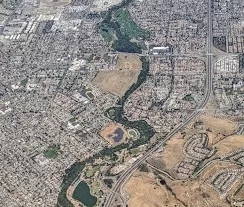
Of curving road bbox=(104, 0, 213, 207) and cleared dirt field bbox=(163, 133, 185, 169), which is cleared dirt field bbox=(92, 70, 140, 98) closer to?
curving road bbox=(104, 0, 213, 207)

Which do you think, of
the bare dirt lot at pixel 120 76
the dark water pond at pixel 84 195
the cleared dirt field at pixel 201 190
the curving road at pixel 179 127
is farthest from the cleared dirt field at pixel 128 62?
the cleared dirt field at pixel 201 190

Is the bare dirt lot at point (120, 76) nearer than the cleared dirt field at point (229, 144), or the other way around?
the cleared dirt field at point (229, 144)

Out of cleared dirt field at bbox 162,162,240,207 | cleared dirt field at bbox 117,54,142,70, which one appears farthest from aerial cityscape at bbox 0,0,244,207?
cleared dirt field at bbox 117,54,142,70

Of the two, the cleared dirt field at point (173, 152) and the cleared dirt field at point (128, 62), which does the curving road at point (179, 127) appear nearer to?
the cleared dirt field at point (173, 152)

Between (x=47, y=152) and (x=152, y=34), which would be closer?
(x=47, y=152)

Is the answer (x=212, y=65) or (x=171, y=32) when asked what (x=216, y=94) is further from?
(x=171, y=32)

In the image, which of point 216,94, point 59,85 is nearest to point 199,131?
point 216,94
